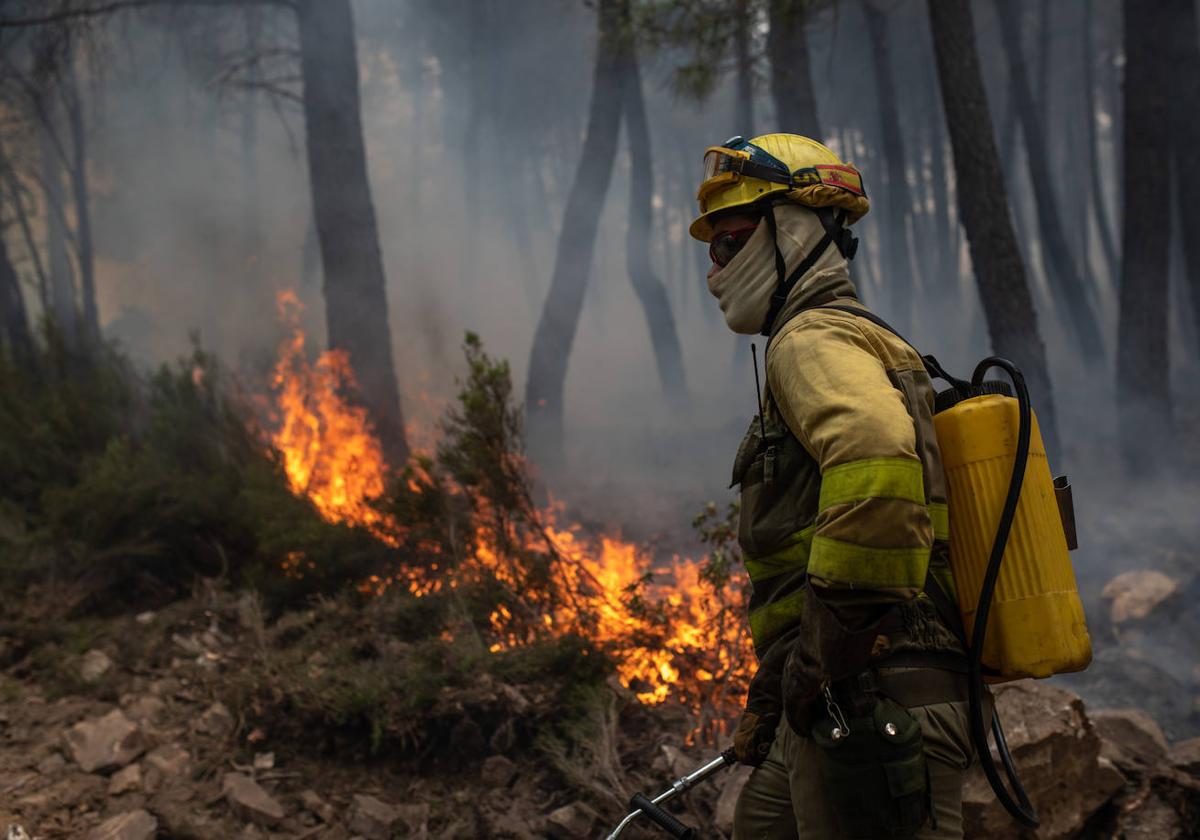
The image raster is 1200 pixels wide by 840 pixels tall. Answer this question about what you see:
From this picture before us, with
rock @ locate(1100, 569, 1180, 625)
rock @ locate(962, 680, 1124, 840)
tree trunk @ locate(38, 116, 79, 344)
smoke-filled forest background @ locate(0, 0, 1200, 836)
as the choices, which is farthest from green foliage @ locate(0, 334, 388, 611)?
tree trunk @ locate(38, 116, 79, 344)

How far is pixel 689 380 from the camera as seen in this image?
76.6 feet

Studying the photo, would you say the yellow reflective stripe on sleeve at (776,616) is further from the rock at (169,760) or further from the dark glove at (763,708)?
the rock at (169,760)

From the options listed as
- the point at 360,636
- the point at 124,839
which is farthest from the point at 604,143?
the point at 124,839

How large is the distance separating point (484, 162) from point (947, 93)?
2031cm

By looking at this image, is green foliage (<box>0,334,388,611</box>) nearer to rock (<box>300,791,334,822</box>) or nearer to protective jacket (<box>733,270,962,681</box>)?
rock (<box>300,791,334,822</box>)

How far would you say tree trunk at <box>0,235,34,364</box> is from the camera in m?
9.30

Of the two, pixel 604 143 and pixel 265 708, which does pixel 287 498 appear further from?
pixel 604 143

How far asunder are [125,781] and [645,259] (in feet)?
40.0

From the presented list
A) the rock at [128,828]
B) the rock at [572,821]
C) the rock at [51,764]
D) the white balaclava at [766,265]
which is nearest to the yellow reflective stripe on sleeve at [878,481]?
the white balaclava at [766,265]

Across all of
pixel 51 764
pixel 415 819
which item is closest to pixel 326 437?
pixel 51 764

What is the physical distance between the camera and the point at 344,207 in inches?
325

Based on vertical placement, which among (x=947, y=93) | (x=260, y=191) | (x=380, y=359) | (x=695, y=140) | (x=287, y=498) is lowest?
(x=287, y=498)

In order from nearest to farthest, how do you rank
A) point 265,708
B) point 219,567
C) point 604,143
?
1. point 265,708
2. point 219,567
3. point 604,143

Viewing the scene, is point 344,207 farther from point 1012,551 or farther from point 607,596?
point 1012,551
